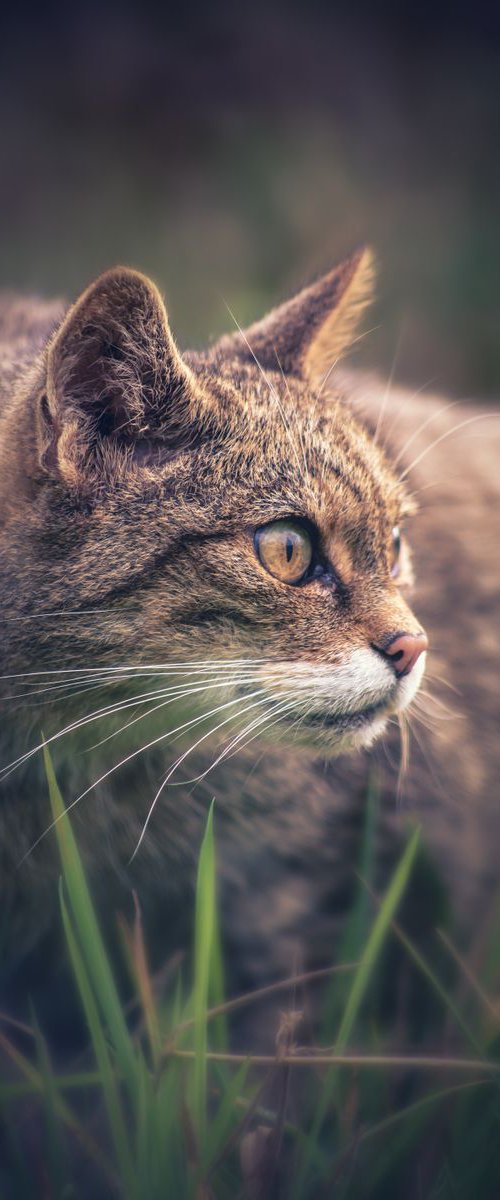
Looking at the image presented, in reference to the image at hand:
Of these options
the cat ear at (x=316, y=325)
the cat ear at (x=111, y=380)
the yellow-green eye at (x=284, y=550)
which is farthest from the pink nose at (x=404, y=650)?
the cat ear at (x=316, y=325)

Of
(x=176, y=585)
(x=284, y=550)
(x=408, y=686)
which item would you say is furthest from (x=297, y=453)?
(x=408, y=686)

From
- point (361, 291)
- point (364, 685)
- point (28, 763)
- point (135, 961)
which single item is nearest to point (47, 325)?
point (361, 291)

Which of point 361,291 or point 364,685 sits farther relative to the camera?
point 361,291

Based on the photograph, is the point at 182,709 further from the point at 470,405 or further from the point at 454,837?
the point at 470,405

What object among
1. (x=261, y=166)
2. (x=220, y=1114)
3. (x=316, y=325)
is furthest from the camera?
(x=261, y=166)

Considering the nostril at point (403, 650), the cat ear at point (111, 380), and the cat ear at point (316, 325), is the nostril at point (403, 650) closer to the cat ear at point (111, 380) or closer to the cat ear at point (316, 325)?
the cat ear at point (111, 380)

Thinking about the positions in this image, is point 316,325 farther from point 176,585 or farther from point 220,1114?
point 220,1114
